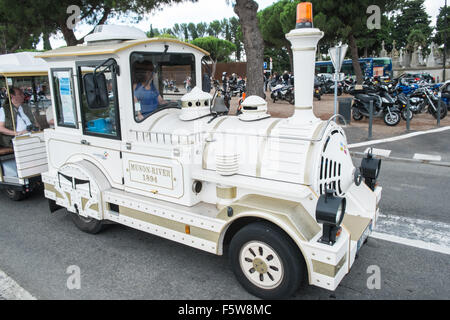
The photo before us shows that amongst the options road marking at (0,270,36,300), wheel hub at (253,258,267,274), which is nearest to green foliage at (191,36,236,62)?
road marking at (0,270,36,300)

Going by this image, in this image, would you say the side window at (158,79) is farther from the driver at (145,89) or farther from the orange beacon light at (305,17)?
the orange beacon light at (305,17)

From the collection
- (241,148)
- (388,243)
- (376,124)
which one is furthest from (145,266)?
(376,124)

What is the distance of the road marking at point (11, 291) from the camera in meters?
3.40

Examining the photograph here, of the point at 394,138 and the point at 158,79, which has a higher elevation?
the point at 158,79

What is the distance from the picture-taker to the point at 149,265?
395 centimetres

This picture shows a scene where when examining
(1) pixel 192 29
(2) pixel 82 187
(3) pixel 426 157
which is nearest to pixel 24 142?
(2) pixel 82 187

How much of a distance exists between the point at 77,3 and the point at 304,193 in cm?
1540

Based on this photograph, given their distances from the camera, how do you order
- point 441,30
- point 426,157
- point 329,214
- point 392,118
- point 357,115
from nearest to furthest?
point 329,214 → point 426,157 → point 392,118 → point 357,115 → point 441,30

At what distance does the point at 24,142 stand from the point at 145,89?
2684 millimetres

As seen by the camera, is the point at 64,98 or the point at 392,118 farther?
the point at 392,118

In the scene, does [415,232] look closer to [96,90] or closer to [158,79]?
[158,79]

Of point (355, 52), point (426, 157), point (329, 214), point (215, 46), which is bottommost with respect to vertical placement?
point (426, 157)

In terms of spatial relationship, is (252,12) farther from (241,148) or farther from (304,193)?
(304,193)

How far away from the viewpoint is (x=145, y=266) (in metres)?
3.93
